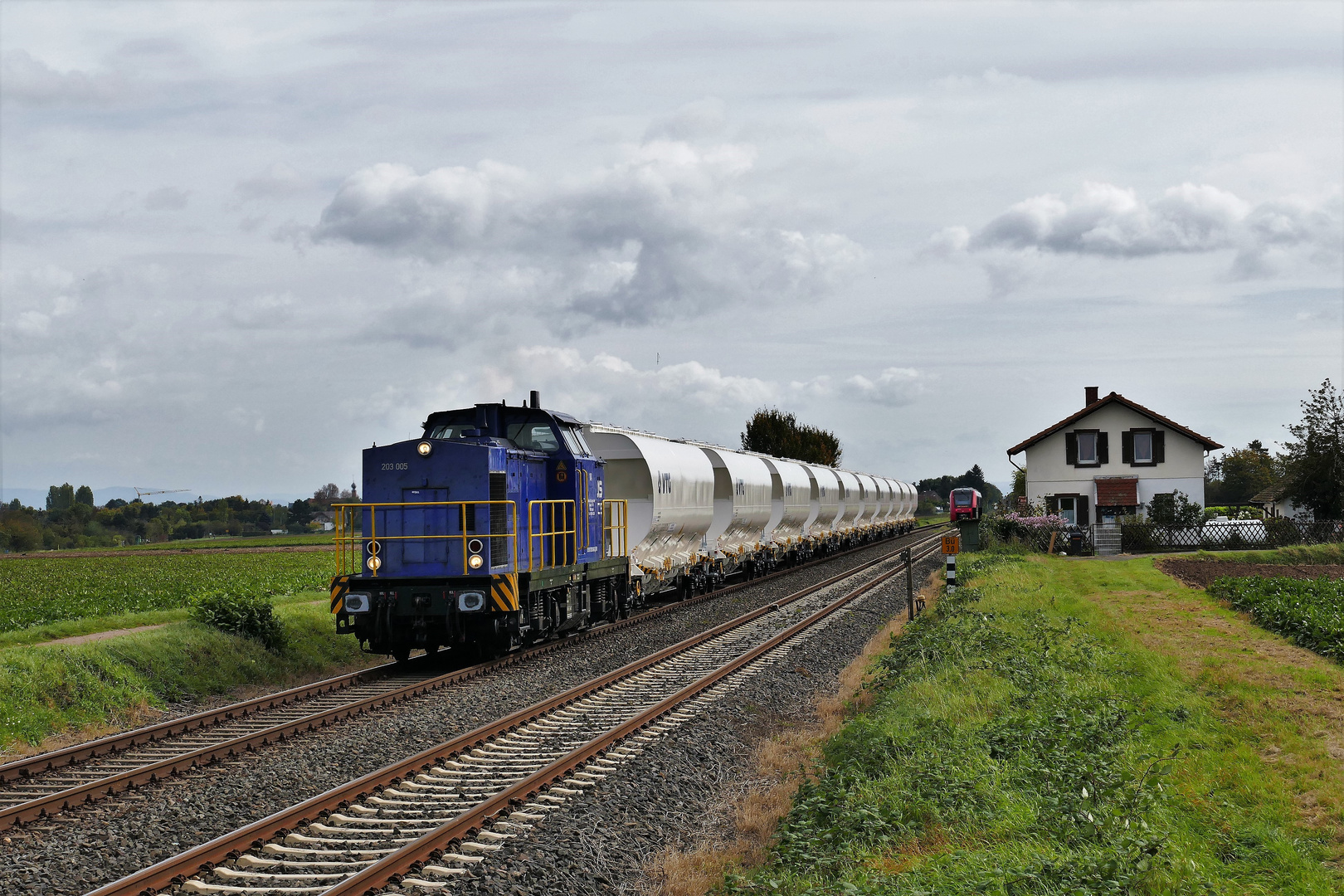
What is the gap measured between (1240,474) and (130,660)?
102535 millimetres

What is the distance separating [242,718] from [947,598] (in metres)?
13.4

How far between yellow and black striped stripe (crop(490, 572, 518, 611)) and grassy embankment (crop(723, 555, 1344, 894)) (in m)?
5.15

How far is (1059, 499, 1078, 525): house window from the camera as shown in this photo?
152ft

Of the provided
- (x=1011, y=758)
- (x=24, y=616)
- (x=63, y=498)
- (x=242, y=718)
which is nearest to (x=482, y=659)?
(x=242, y=718)

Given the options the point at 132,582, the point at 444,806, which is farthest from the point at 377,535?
the point at 132,582

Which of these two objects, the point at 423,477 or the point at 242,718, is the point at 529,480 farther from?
the point at 242,718

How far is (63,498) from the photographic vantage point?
153 m

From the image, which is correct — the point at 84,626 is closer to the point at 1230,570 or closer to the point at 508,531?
the point at 508,531

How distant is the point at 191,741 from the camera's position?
429 inches

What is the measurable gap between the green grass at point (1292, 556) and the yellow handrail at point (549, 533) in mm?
23130

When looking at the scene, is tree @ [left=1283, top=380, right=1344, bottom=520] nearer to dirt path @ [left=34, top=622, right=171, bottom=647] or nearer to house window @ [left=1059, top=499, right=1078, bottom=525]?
house window @ [left=1059, top=499, right=1078, bottom=525]

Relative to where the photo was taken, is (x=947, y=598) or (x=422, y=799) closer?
(x=422, y=799)

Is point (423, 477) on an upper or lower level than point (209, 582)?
upper

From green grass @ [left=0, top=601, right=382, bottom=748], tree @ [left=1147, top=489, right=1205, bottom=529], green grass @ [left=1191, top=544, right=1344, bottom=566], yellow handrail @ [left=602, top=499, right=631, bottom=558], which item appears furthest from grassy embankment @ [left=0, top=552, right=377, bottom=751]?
tree @ [left=1147, top=489, right=1205, bottom=529]
